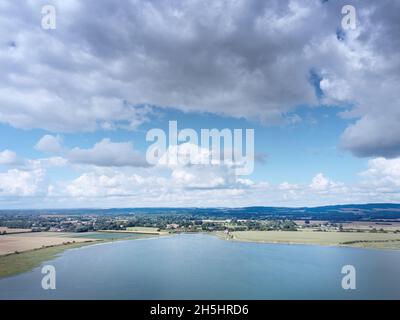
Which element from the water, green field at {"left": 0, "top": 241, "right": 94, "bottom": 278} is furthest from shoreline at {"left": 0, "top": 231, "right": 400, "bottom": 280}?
the water

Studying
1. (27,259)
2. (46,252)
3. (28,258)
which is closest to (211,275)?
(27,259)

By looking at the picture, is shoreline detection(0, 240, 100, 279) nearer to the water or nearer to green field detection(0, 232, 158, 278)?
green field detection(0, 232, 158, 278)

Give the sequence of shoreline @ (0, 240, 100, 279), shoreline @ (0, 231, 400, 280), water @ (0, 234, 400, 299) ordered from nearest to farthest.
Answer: water @ (0, 234, 400, 299)
shoreline @ (0, 240, 100, 279)
shoreline @ (0, 231, 400, 280)

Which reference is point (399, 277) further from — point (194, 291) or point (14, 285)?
point (14, 285)

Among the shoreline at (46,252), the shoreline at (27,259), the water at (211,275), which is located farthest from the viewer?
the shoreline at (46,252)

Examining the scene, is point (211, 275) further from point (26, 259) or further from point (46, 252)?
point (46, 252)

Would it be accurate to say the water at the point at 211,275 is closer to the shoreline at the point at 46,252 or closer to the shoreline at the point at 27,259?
the shoreline at the point at 27,259

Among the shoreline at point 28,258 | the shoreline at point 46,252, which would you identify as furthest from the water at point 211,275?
the shoreline at point 46,252
